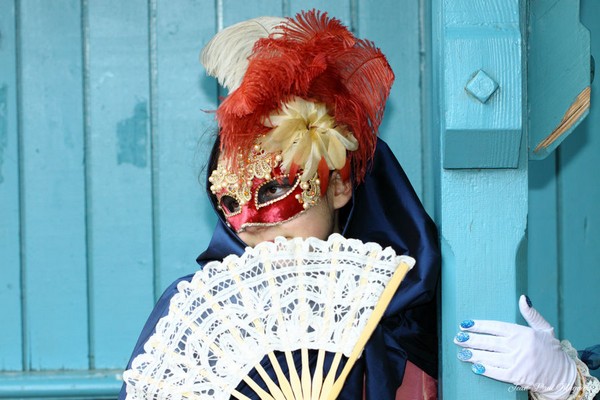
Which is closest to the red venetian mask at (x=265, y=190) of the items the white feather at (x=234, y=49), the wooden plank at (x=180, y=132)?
the white feather at (x=234, y=49)

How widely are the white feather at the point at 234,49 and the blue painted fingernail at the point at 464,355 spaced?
61 centimetres

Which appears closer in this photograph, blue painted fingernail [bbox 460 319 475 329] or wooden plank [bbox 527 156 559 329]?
blue painted fingernail [bbox 460 319 475 329]

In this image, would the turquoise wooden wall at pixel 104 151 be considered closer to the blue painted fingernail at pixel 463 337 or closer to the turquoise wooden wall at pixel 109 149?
the turquoise wooden wall at pixel 109 149

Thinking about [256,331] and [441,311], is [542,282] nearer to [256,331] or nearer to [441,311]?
[441,311]

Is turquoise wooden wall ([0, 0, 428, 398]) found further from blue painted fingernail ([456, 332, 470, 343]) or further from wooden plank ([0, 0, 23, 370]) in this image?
blue painted fingernail ([456, 332, 470, 343])

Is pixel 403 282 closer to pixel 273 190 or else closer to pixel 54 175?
pixel 273 190

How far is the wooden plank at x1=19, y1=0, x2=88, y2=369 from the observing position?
8.11ft

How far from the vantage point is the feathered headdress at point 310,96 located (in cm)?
149

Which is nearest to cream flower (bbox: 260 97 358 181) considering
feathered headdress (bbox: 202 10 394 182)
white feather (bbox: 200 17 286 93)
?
feathered headdress (bbox: 202 10 394 182)

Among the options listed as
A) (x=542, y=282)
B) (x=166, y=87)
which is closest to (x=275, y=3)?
(x=166, y=87)

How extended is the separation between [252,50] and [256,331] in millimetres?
512

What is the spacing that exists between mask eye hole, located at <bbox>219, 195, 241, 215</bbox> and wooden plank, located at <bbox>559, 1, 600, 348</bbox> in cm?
127

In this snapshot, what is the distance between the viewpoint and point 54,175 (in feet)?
8.13

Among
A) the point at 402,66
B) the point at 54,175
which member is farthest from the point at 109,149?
the point at 402,66
